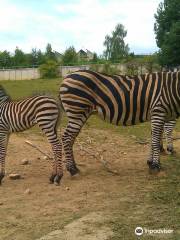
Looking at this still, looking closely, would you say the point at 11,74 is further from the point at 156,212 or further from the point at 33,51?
the point at 156,212

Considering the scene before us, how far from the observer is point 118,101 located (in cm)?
874

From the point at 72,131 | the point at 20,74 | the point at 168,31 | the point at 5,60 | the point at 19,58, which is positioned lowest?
the point at 20,74

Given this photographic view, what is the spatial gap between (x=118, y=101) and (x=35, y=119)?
1717mm

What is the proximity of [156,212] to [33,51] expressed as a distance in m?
72.6

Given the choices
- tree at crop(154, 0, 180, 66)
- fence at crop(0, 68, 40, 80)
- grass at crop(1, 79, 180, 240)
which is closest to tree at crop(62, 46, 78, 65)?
fence at crop(0, 68, 40, 80)

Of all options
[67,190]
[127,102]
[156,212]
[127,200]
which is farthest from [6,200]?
[127,102]

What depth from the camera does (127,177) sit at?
27.9 ft

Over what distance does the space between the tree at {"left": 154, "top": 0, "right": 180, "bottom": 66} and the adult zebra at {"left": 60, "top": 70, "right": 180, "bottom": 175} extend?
23.2 m

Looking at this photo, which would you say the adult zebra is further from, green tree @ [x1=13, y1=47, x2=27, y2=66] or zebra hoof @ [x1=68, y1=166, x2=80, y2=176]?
green tree @ [x1=13, y1=47, x2=27, y2=66]

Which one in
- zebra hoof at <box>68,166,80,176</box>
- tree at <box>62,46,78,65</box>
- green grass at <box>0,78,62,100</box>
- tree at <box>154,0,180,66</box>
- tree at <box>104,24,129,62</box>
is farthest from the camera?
tree at <box>104,24,129,62</box>

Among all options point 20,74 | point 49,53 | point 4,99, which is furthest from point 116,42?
point 4,99

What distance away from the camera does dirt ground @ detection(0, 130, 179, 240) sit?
5668 mm

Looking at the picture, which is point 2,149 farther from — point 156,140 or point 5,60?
point 5,60

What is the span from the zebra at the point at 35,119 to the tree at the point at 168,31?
24.3 m
